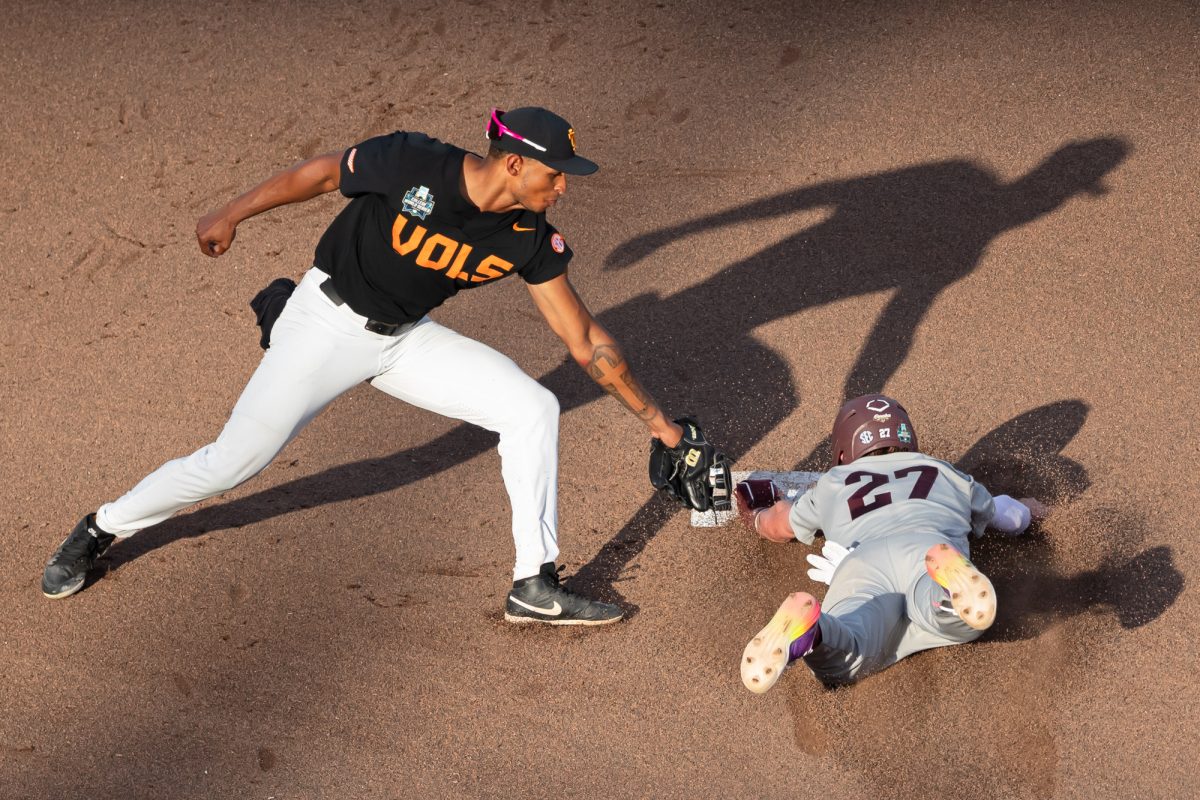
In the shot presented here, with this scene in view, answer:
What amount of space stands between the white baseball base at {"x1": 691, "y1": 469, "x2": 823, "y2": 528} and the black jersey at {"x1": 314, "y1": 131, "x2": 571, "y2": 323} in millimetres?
1494

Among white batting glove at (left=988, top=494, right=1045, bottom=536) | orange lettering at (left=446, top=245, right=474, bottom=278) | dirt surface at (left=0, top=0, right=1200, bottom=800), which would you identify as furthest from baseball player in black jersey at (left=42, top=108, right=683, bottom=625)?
white batting glove at (left=988, top=494, right=1045, bottom=536)

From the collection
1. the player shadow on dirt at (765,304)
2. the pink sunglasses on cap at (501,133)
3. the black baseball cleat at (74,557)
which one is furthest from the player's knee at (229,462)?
the pink sunglasses on cap at (501,133)

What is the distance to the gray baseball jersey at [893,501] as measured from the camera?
4.86 m

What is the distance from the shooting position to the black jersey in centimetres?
473

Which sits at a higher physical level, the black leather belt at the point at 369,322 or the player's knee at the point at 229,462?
the black leather belt at the point at 369,322

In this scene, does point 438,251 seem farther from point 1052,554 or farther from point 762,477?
point 1052,554

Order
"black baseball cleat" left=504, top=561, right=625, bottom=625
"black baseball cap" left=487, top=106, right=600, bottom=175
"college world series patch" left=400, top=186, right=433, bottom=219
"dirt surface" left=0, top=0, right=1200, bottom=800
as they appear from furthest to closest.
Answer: "black baseball cleat" left=504, top=561, right=625, bottom=625 < "dirt surface" left=0, top=0, right=1200, bottom=800 < "college world series patch" left=400, top=186, right=433, bottom=219 < "black baseball cap" left=487, top=106, right=600, bottom=175

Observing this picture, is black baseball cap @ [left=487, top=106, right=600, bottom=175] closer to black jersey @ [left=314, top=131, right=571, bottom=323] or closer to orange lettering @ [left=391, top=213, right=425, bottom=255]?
black jersey @ [left=314, top=131, right=571, bottom=323]

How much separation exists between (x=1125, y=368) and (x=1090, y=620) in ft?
5.62

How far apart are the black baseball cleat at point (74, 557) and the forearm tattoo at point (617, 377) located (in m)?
2.21

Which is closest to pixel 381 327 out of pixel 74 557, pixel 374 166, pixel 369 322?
pixel 369 322

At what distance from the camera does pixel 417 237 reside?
15.6 ft

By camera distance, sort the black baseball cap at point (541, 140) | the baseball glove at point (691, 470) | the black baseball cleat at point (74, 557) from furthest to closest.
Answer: the black baseball cleat at point (74, 557), the baseball glove at point (691, 470), the black baseball cap at point (541, 140)

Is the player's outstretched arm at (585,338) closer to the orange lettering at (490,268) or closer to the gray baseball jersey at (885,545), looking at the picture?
the orange lettering at (490,268)
